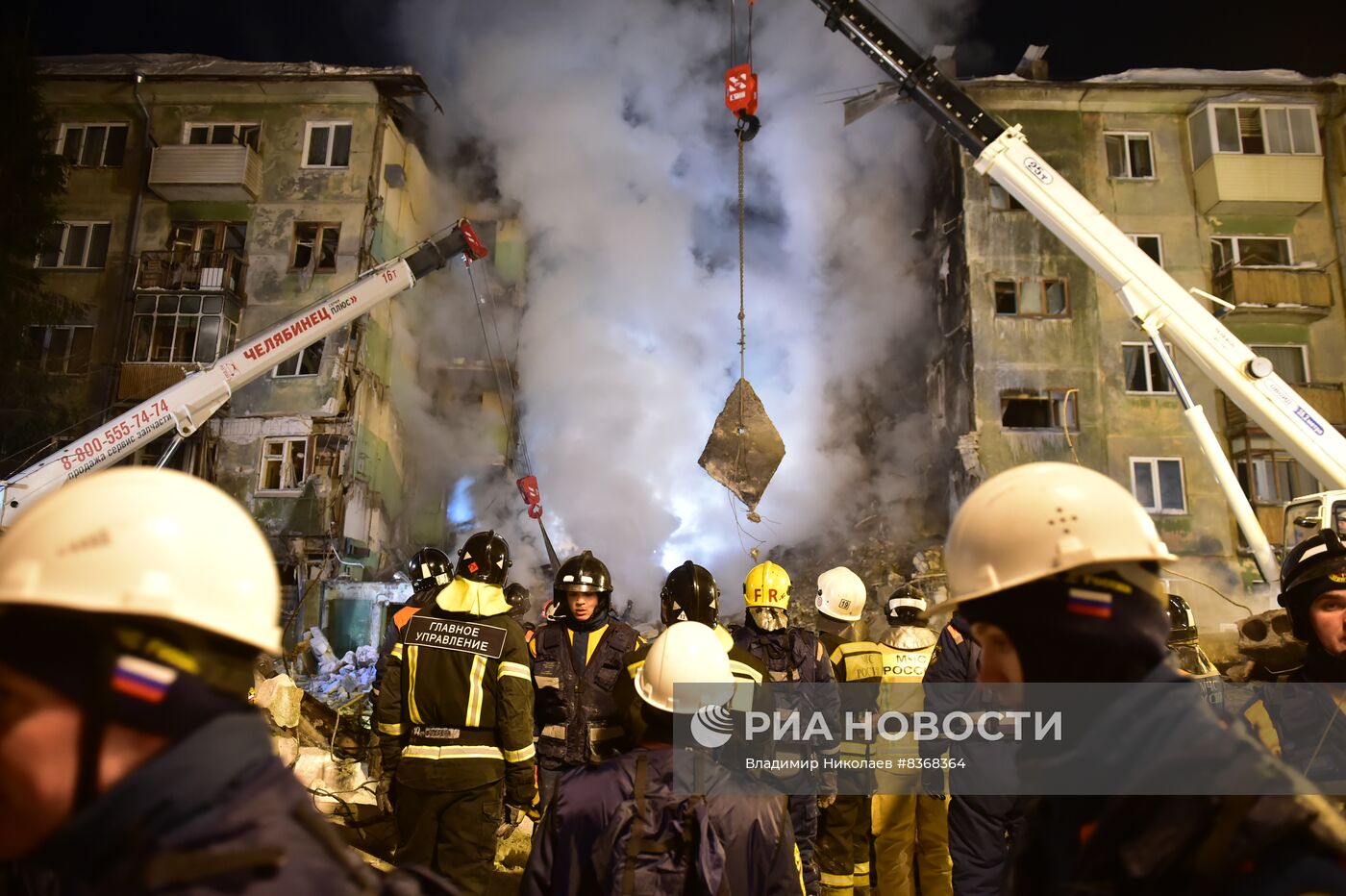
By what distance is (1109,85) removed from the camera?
22734 millimetres

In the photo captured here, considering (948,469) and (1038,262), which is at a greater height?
(1038,262)

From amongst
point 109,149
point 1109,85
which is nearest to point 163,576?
point 1109,85

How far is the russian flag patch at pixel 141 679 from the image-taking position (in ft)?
4.30

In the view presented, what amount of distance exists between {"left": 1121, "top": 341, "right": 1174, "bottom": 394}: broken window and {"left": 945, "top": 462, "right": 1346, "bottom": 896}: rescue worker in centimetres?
2313

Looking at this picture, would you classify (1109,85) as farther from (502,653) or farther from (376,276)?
(502,653)

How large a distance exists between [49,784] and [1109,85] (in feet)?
89.6

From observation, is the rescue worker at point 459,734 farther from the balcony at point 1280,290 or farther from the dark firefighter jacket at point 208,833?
the balcony at point 1280,290

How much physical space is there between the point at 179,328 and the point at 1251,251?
29.4 meters

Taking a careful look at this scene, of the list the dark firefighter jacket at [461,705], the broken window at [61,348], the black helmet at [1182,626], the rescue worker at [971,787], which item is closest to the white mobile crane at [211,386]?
the dark firefighter jacket at [461,705]

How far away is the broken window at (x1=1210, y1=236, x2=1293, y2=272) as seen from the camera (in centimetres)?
2262

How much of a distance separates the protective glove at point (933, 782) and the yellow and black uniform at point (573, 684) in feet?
8.05

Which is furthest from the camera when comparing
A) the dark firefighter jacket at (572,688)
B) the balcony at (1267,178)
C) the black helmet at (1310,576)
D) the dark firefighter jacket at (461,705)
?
the balcony at (1267,178)

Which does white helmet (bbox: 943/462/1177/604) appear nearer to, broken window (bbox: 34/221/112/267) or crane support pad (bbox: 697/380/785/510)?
crane support pad (bbox: 697/380/785/510)

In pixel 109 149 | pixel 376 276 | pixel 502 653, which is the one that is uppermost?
pixel 109 149
